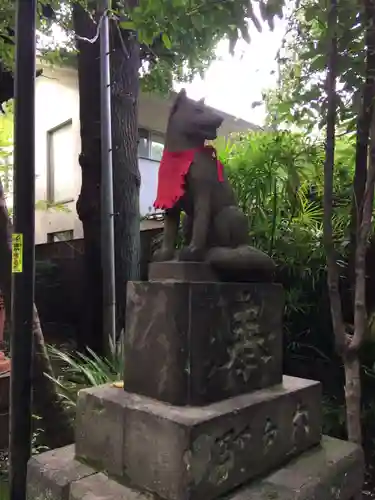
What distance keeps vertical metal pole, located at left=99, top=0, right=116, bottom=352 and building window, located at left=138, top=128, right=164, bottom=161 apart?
427cm

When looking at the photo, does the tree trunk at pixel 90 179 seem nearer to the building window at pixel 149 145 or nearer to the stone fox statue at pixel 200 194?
the stone fox statue at pixel 200 194

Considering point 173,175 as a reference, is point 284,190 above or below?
above

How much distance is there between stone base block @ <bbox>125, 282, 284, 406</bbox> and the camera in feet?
6.12

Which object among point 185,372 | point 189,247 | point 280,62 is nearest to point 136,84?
point 280,62

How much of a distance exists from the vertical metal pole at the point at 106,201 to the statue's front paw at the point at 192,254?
2559 mm

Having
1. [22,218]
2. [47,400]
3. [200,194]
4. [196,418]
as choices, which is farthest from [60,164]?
[196,418]

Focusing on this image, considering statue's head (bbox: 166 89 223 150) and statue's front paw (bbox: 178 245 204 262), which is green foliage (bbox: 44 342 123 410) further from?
statue's head (bbox: 166 89 223 150)

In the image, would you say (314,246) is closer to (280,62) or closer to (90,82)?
(280,62)

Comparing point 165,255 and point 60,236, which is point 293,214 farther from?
point 60,236

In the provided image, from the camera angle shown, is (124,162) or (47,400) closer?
(47,400)

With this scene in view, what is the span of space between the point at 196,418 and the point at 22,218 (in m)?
1.30

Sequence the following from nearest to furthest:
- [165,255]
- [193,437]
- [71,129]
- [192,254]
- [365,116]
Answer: [193,437] < [192,254] < [165,255] < [365,116] < [71,129]

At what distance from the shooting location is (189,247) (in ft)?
6.68

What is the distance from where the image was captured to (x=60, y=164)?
9.70 meters
